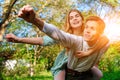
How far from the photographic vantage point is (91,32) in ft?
10.2

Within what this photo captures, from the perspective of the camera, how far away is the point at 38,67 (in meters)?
16.6

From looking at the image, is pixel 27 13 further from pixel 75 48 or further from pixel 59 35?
pixel 75 48

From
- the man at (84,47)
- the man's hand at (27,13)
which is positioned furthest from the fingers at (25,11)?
the man at (84,47)

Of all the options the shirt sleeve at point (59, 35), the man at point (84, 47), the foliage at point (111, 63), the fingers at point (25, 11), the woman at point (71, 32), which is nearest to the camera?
the fingers at point (25, 11)

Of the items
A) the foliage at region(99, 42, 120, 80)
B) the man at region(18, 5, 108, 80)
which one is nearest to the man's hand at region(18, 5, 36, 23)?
the man at region(18, 5, 108, 80)

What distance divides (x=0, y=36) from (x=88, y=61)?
11.3 metres

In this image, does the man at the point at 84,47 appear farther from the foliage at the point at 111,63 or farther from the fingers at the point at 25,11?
the foliage at the point at 111,63

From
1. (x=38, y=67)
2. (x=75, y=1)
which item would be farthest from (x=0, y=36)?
(x=75, y=1)

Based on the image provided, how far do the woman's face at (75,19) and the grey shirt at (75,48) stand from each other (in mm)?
465

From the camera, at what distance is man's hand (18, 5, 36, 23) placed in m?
2.22

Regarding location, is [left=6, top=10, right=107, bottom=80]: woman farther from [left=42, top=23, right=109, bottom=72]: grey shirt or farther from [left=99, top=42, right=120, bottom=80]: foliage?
[left=99, top=42, right=120, bottom=80]: foliage

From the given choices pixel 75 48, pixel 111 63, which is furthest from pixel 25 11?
pixel 111 63

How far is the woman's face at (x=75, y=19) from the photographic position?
363 cm

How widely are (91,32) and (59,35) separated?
57 cm
